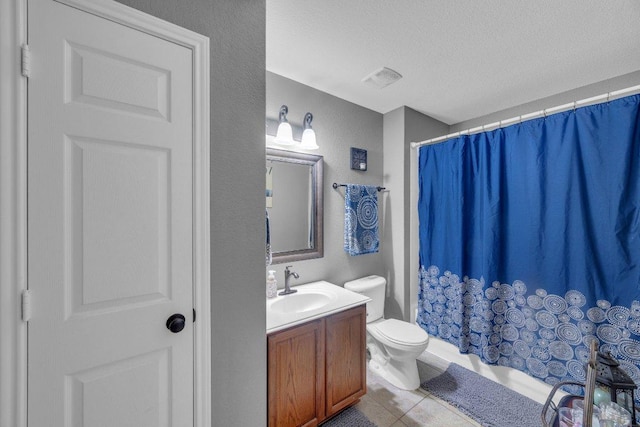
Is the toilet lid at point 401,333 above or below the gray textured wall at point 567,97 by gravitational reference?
below

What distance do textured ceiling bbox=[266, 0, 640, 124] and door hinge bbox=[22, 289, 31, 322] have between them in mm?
1567

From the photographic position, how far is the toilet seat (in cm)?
190

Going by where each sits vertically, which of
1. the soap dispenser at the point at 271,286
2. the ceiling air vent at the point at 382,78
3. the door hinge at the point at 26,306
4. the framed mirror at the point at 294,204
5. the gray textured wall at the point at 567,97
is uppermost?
the ceiling air vent at the point at 382,78

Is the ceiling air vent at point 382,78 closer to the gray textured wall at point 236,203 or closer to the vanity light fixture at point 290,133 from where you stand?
the vanity light fixture at point 290,133

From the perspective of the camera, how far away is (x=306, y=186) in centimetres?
219

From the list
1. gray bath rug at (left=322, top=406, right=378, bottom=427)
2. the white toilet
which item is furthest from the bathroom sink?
gray bath rug at (left=322, top=406, right=378, bottom=427)

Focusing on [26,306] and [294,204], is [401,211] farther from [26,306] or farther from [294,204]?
[26,306]

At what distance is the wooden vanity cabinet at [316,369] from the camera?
1.37 m

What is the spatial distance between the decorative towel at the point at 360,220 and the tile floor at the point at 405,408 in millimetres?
1091

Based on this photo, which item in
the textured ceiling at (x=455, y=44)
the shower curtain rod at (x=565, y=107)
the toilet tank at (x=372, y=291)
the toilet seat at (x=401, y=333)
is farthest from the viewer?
the toilet tank at (x=372, y=291)

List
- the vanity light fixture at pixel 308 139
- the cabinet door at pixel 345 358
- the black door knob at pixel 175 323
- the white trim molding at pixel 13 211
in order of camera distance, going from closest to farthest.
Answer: the white trim molding at pixel 13 211, the black door knob at pixel 175 323, the cabinet door at pixel 345 358, the vanity light fixture at pixel 308 139

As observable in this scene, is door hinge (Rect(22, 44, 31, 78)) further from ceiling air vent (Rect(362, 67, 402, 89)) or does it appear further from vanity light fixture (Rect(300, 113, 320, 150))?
ceiling air vent (Rect(362, 67, 402, 89))

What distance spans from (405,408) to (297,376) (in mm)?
916

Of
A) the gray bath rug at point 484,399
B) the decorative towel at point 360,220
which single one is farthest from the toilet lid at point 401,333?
the decorative towel at point 360,220
